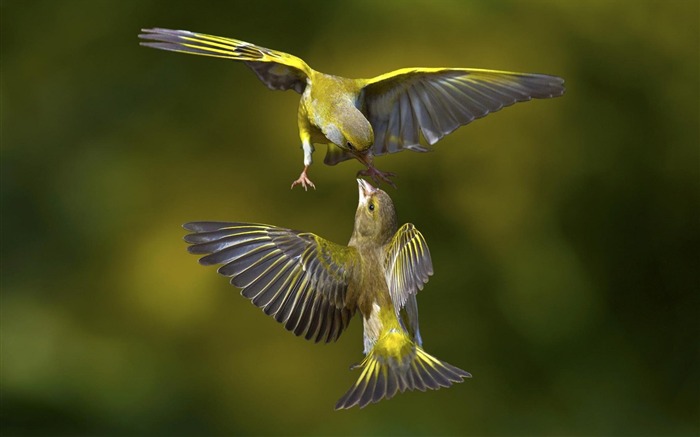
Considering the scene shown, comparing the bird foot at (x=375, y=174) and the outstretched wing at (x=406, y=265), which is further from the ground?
the bird foot at (x=375, y=174)

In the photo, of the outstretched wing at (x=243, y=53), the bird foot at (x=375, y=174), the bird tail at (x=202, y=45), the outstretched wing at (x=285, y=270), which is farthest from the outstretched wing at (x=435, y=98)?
the outstretched wing at (x=285, y=270)

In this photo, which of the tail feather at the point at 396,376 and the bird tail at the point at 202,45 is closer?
the bird tail at the point at 202,45

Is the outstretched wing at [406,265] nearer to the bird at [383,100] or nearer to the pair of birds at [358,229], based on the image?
the pair of birds at [358,229]

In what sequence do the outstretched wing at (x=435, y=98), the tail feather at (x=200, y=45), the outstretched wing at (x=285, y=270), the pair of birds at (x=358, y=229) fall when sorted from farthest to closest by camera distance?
the outstretched wing at (x=285, y=270), the outstretched wing at (x=435, y=98), the pair of birds at (x=358, y=229), the tail feather at (x=200, y=45)

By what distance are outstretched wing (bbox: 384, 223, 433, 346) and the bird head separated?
13 centimetres

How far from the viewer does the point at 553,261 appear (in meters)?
6.98

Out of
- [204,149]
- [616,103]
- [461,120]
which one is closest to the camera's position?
[461,120]

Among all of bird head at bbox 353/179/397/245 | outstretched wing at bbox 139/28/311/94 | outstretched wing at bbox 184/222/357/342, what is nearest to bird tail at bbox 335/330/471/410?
outstretched wing at bbox 184/222/357/342

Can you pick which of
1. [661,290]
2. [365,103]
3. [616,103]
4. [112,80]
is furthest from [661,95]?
[365,103]

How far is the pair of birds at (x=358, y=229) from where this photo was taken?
6.79 ft

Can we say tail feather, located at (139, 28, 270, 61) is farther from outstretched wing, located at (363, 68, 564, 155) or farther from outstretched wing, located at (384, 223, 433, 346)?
outstretched wing, located at (384, 223, 433, 346)

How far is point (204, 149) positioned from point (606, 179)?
2.82m

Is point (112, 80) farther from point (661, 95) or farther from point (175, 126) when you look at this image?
point (661, 95)

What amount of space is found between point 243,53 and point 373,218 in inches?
39.3
